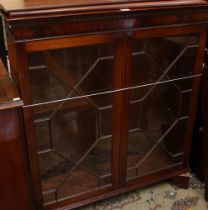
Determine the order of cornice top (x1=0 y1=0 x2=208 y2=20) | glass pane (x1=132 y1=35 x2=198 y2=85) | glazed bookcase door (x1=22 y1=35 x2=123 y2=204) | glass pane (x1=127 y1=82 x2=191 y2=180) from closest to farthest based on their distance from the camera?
cornice top (x1=0 y1=0 x2=208 y2=20) → glazed bookcase door (x1=22 y1=35 x2=123 y2=204) → glass pane (x1=132 y1=35 x2=198 y2=85) → glass pane (x1=127 y1=82 x2=191 y2=180)

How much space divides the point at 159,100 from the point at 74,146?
401 mm

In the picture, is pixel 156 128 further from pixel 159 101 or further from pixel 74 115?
pixel 74 115

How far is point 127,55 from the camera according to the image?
3.44 ft

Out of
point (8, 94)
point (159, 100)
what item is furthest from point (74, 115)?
point (159, 100)

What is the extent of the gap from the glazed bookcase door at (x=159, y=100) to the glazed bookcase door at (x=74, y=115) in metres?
0.10

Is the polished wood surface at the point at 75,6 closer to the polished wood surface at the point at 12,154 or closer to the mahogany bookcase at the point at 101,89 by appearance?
the mahogany bookcase at the point at 101,89

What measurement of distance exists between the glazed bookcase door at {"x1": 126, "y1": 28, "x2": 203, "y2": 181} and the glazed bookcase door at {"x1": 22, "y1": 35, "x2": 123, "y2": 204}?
100 millimetres

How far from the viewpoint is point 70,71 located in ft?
3.29

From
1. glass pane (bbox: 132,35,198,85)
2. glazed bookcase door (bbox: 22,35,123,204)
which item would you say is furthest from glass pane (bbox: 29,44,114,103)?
glass pane (bbox: 132,35,198,85)

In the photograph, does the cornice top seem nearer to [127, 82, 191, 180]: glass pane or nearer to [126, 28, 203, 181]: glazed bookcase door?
[126, 28, 203, 181]: glazed bookcase door

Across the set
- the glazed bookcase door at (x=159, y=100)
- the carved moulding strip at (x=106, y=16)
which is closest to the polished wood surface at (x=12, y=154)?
the carved moulding strip at (x=106, y=16)

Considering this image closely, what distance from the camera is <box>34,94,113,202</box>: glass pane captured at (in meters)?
1.05

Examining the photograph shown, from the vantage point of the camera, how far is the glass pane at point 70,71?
3.11 ft

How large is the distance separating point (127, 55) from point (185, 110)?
411mm
